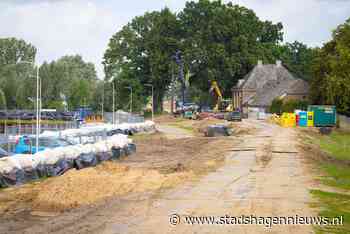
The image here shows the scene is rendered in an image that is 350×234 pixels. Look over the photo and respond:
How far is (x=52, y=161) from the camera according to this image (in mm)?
30375

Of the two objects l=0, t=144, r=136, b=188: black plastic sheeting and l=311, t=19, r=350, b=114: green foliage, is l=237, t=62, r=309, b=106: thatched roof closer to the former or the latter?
l=311, t=19, r=350, b=114: green foliage

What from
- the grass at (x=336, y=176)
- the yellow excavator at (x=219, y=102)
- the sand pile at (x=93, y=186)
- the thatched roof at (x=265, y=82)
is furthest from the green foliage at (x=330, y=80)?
the sand pile at (x=93, y=186)

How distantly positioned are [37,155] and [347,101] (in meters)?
47.3

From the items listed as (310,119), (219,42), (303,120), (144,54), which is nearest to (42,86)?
(144,54)

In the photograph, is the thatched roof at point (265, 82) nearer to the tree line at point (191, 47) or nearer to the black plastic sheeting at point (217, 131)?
the tree line at point (191, 47)

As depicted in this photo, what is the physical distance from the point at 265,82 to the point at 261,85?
35.0 inches

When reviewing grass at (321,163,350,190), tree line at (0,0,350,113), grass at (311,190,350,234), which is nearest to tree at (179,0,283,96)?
tree line at (0,0,350,113)

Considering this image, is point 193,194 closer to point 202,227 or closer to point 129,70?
point 202,227

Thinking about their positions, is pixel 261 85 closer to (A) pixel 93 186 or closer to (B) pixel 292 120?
(B) pixel 292 120

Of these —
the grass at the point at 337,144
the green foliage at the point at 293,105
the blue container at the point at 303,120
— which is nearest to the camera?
the grass at the point at 337,144

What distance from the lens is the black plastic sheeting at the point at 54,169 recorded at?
26.5 metres

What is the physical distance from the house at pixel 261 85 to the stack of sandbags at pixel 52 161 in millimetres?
73447

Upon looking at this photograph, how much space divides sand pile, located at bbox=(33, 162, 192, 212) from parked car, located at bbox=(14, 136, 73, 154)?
22.9 ft

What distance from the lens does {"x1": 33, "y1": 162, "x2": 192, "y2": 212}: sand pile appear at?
21094mm
